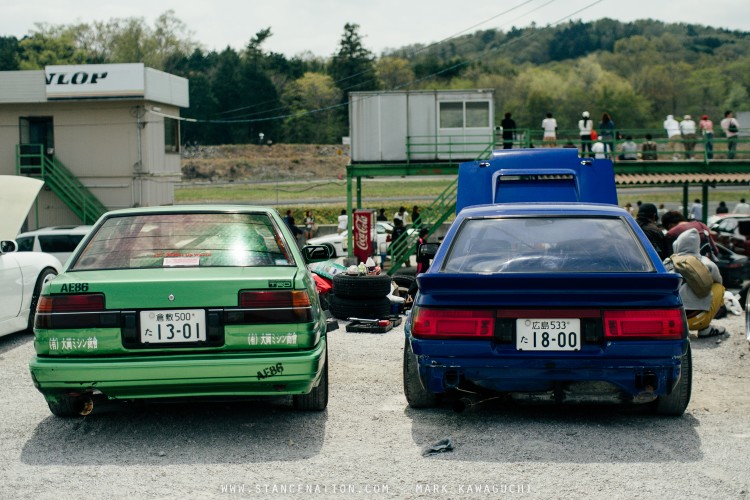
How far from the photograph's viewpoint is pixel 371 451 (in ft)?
17.1

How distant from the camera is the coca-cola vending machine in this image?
21656 millimetres

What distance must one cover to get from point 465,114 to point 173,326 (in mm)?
23224

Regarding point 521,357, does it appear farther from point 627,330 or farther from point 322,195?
point 322,195

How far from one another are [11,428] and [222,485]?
2.15m

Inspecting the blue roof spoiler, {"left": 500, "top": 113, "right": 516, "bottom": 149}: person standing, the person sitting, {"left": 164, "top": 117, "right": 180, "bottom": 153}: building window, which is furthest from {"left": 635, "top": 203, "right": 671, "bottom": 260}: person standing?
{"left": 164, "top": 117, "right": 180, "bottom": 153}: building window

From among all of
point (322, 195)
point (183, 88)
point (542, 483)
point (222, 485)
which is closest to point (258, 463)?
point (222, 485)

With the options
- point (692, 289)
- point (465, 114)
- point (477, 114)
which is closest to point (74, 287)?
point (692, 289)

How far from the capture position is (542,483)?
4.52 m

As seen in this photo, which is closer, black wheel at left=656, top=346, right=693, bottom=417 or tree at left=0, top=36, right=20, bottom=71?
black wheel at left=656, top=346, right=693, bottom=417

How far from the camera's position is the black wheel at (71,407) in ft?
19.3

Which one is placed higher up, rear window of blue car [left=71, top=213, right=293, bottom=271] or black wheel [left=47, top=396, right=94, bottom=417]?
rear window of blue car [left=71, top=213, right=293, bottom=271]

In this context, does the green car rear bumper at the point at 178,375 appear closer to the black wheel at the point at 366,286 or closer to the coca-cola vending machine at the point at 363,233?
the black wheel at the point at 366,286

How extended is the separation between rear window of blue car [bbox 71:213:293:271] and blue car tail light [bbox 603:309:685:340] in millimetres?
2086

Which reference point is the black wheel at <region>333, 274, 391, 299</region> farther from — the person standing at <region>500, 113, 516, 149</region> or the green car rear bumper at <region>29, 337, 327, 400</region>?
the person standing at <region>500, 113, 516, 149</region>
